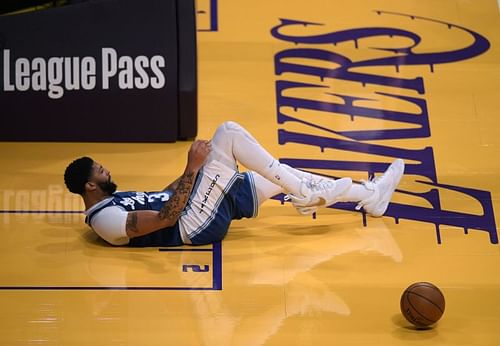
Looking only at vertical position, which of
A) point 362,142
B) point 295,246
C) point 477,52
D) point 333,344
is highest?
point 477,52

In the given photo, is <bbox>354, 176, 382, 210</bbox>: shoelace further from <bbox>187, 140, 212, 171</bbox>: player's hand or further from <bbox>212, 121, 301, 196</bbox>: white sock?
<bbox>187, 140, 212, 171</bbox>: player's hand

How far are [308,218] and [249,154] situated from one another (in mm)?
→ 636

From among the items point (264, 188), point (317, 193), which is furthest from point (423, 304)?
point (264, 188)

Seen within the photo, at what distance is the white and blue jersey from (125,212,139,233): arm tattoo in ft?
0.32

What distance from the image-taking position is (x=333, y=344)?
190 inches

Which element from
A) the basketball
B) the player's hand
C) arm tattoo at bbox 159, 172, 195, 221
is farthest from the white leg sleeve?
the basketball

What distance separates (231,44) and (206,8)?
1.42 ft

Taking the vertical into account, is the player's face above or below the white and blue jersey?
above

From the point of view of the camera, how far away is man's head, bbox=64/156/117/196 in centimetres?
533

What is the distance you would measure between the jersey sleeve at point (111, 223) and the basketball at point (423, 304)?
1.55 metres

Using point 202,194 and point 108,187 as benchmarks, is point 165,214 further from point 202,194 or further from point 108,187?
point 108,187

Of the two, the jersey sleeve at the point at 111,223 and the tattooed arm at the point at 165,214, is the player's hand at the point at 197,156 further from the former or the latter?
the jersey sleeve at the point at 111,223

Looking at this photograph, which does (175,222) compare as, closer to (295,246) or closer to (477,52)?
(295,246)

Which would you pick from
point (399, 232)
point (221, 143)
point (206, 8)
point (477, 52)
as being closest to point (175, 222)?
point (221, 143)
